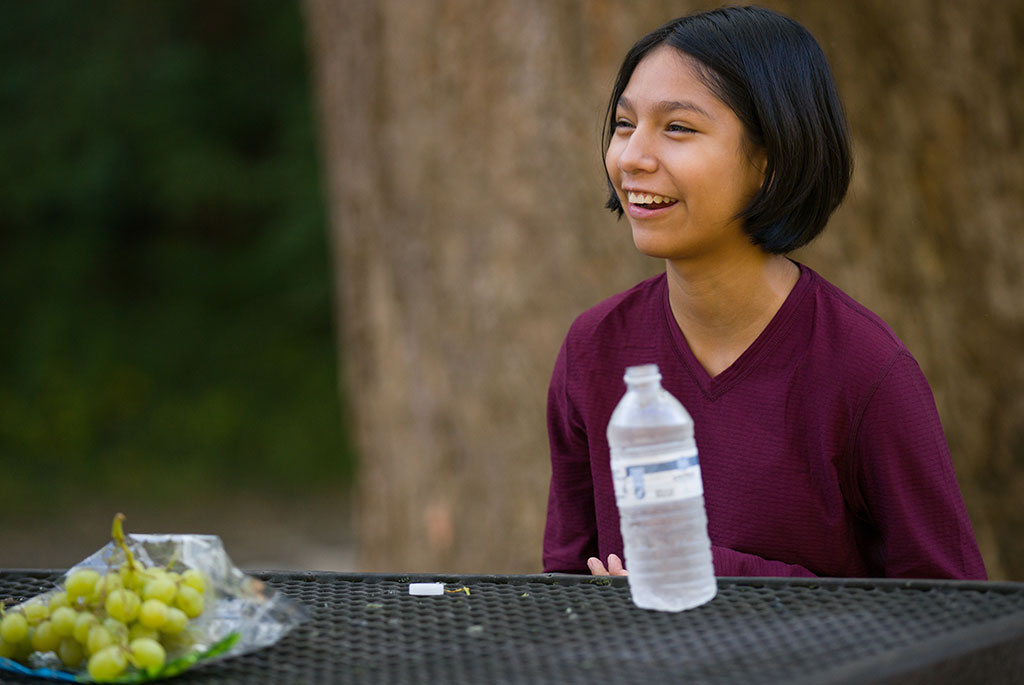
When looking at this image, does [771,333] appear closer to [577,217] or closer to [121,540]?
[121,540]

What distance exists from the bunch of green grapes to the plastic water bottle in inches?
19.7

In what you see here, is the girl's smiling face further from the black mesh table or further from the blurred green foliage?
the blurred green foliage

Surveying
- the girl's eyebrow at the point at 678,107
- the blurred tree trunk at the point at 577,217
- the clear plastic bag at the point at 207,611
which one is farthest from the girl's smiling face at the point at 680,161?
the blurred tree trunk at the point at 577,217

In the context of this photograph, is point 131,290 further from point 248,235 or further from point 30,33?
point 30,33

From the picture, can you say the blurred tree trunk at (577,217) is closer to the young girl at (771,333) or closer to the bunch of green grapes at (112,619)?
the young girl at (771,333)

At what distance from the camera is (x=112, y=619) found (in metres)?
1.37

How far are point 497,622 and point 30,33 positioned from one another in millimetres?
8060

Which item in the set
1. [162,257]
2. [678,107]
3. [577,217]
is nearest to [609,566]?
[678,107]

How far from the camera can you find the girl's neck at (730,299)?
6.02 ft

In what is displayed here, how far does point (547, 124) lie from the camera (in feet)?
12.0

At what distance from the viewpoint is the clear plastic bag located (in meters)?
1.36

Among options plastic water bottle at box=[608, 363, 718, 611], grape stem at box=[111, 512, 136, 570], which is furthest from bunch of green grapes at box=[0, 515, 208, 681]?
plastic water bottle at box=[608, 363, 718, 611]

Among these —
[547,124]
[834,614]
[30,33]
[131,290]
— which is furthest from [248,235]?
[834,614]

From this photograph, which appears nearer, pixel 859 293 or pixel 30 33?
pixel 859 293
